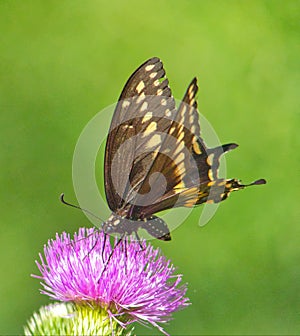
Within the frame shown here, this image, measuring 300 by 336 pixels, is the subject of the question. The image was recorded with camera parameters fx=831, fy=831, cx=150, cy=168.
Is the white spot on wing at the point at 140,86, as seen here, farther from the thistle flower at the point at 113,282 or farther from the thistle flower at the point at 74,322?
the thistle flower at the point at 74,322

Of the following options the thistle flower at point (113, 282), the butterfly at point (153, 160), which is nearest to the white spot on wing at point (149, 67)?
the butterfly at point (153, 160)

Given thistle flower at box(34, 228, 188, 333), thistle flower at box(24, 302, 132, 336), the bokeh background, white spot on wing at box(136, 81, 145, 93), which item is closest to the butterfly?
white spot on wing at box(136, 81, 145, 93)

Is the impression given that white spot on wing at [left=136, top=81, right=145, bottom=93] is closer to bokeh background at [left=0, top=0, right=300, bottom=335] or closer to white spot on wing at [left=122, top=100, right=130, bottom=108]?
white spot on wing at [left=122, top=100, right=130, bottom=108]

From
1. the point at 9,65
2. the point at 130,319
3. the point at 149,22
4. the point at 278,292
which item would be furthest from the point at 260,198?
the point at 130,319

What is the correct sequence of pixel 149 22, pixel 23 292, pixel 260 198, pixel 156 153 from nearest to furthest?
pixel 156 153 → pixel 23 292 → pixel 260 198 → pixel 149 22

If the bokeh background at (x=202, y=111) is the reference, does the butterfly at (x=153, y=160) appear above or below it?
below

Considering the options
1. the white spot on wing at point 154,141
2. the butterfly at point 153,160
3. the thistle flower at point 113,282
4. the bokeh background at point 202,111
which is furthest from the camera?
the bokeh background at point 202,111

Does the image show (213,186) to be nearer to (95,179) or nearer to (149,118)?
(149,118)
